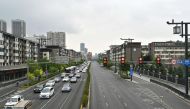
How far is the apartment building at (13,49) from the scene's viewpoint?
4071 inches

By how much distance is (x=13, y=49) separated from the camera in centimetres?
11538

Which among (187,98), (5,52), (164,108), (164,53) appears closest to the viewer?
(164,108)

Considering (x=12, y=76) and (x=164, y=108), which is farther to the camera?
(x=12, y=76)

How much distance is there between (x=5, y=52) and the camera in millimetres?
105562

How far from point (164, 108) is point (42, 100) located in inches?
711

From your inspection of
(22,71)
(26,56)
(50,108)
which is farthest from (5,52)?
(50,108)

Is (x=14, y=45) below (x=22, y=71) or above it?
above

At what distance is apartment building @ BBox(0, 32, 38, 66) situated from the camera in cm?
10340

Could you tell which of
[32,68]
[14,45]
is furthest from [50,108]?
[14,45]

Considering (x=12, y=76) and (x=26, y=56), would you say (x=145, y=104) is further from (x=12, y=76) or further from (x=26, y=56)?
(x=26, y=56)

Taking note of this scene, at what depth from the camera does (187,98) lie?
44594mm

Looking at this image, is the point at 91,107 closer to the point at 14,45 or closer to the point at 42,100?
the point at 42,100

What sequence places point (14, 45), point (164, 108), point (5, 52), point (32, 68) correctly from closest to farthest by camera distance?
point (164, 108) → point (32, 68) → point (5, 52) → point (14, 45)

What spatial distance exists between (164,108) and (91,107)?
8026mm
